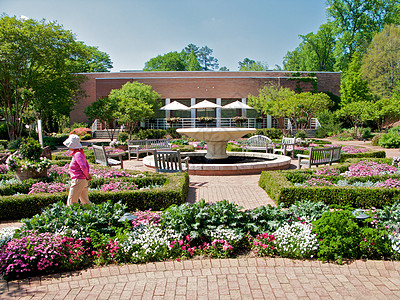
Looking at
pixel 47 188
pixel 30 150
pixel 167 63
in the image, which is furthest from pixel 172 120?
pixel 167 63

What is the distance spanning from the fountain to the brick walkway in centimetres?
570

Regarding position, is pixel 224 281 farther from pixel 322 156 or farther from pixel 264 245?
pixel 322 156

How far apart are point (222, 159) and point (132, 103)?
14.5 m

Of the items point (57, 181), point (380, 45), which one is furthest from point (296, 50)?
point (57, 181)

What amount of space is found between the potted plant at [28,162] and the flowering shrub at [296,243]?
515 cm

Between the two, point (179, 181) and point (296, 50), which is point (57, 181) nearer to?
point (179, 181)

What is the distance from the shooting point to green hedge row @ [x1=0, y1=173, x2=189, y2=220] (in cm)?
537

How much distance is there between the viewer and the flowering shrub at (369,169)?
728 cm

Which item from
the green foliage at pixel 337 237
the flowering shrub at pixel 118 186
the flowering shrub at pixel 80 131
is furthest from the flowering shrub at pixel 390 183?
the flowering shrub at pixel 80 131

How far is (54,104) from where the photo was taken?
23.0 metres

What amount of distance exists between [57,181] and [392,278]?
6.22m

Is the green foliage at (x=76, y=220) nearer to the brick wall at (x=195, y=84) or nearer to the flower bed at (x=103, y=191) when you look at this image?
the flower bed at (x=103, y=191)

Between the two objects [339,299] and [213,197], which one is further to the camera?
[213,197]

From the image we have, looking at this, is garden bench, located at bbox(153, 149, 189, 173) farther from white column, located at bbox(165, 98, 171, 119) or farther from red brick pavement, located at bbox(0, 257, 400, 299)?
white column, located at bbox(165, 98, 171, 119)
